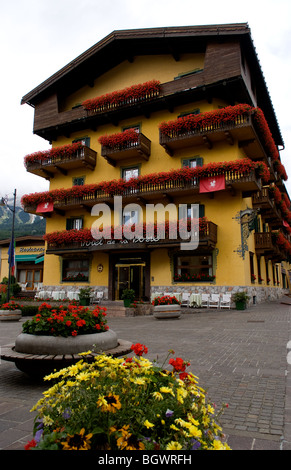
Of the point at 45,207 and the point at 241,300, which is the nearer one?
the point at 241,300

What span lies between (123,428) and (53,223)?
81.9ft

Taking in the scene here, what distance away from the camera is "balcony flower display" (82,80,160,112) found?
72.2ft

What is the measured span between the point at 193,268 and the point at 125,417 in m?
18.3

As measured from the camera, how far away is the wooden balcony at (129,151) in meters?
21.5

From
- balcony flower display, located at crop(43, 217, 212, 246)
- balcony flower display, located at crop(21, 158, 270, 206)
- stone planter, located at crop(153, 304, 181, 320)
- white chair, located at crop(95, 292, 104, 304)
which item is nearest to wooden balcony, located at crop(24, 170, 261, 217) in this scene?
balcony flower display, located at crop(21, 158, 270, 206)

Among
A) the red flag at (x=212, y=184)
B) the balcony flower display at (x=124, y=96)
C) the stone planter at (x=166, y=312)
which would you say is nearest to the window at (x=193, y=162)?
the red flag at (x=212, y=184)

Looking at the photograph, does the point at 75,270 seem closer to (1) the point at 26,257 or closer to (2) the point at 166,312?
(2) the point at 166,312

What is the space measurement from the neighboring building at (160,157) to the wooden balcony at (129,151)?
8 centimetres

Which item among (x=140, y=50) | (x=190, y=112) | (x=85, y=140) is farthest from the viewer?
(x=85, y=140)

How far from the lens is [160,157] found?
22.1m

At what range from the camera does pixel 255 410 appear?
3.94 metres

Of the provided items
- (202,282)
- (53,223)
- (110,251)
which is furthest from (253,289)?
(53,223)

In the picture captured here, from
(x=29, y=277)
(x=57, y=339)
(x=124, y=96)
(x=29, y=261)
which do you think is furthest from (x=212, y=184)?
(x=29, y=277)

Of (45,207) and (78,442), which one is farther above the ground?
(45,207)
